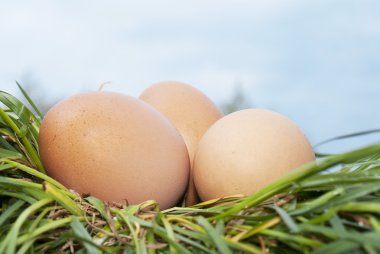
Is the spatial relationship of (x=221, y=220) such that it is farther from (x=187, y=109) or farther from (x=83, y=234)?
(x=187, y=109)

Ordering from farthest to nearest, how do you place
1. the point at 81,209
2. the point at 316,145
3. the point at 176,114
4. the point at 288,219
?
the point at 176,114, the point at 316,145, the point at 81,209, the point at 288,219

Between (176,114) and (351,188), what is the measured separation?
48 centimetres

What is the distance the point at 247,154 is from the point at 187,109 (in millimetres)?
258

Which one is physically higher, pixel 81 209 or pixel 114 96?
pixel 114 96

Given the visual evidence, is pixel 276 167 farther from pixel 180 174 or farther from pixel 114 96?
pixel 114 96

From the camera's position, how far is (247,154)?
0.82 meters

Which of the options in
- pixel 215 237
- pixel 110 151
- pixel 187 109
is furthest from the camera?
pixel 187 109

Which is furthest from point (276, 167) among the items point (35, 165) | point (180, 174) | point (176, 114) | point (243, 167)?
point (35, 165)

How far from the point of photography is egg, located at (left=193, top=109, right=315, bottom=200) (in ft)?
2.68

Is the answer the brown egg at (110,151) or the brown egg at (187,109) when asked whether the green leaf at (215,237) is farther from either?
the brown egg at (187,109)

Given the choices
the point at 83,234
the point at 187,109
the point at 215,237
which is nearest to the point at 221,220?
the point at 215,237

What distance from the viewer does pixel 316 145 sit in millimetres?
848

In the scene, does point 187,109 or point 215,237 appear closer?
point 215,237

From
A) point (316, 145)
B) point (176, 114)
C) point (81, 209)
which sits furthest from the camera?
point (176, 114)
